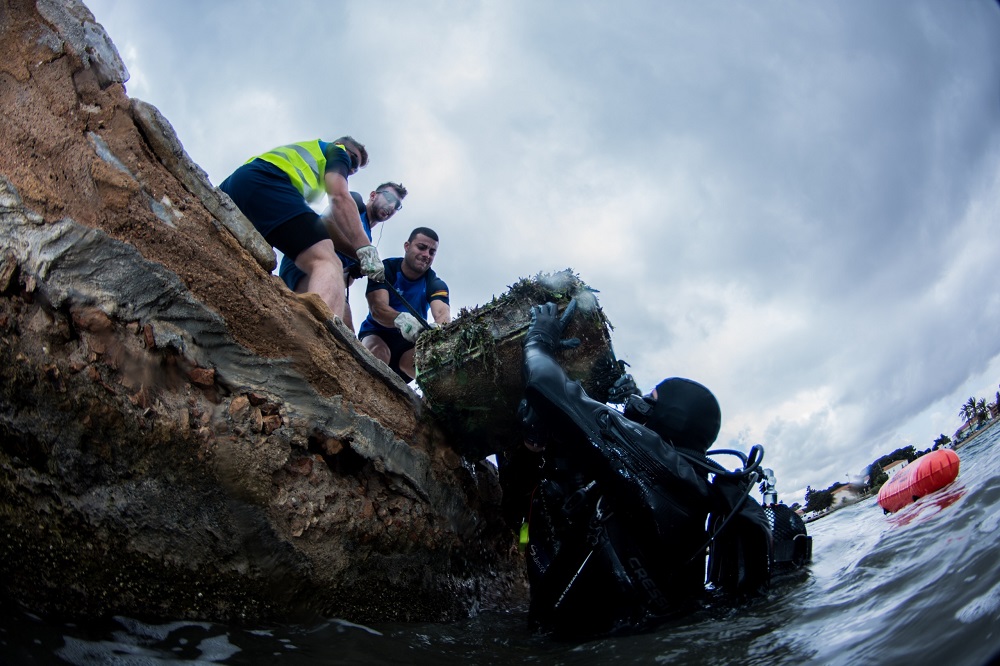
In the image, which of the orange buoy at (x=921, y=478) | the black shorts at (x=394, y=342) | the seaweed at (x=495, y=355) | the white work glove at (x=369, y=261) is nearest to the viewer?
the orange buoy at (x=921, y=478)

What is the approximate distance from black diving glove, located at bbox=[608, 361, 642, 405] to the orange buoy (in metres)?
1.64

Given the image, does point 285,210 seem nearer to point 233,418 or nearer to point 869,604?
point 233,418

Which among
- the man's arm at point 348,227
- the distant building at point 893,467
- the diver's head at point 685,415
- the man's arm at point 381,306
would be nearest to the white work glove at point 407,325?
the man's arm at point 381,306

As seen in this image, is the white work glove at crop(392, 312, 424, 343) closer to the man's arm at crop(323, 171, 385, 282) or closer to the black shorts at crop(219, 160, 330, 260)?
the man's arm at crop(323, 171, 385, 282)

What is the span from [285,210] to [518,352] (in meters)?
1.67

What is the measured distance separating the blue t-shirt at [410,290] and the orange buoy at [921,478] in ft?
11.7

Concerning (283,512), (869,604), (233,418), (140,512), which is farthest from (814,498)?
(140,512)

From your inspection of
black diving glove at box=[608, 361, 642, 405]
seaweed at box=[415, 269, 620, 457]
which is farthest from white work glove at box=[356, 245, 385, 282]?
black diving glove at box=[608, 361, 642, 405]

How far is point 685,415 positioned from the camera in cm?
327

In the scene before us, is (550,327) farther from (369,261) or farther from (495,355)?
(369,261)

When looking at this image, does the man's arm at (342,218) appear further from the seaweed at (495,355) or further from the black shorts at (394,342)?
the seaweed at (495,355)

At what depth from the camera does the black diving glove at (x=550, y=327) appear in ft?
11.3

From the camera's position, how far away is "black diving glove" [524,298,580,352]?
3434 millimetres

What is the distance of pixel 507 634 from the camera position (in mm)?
3004
